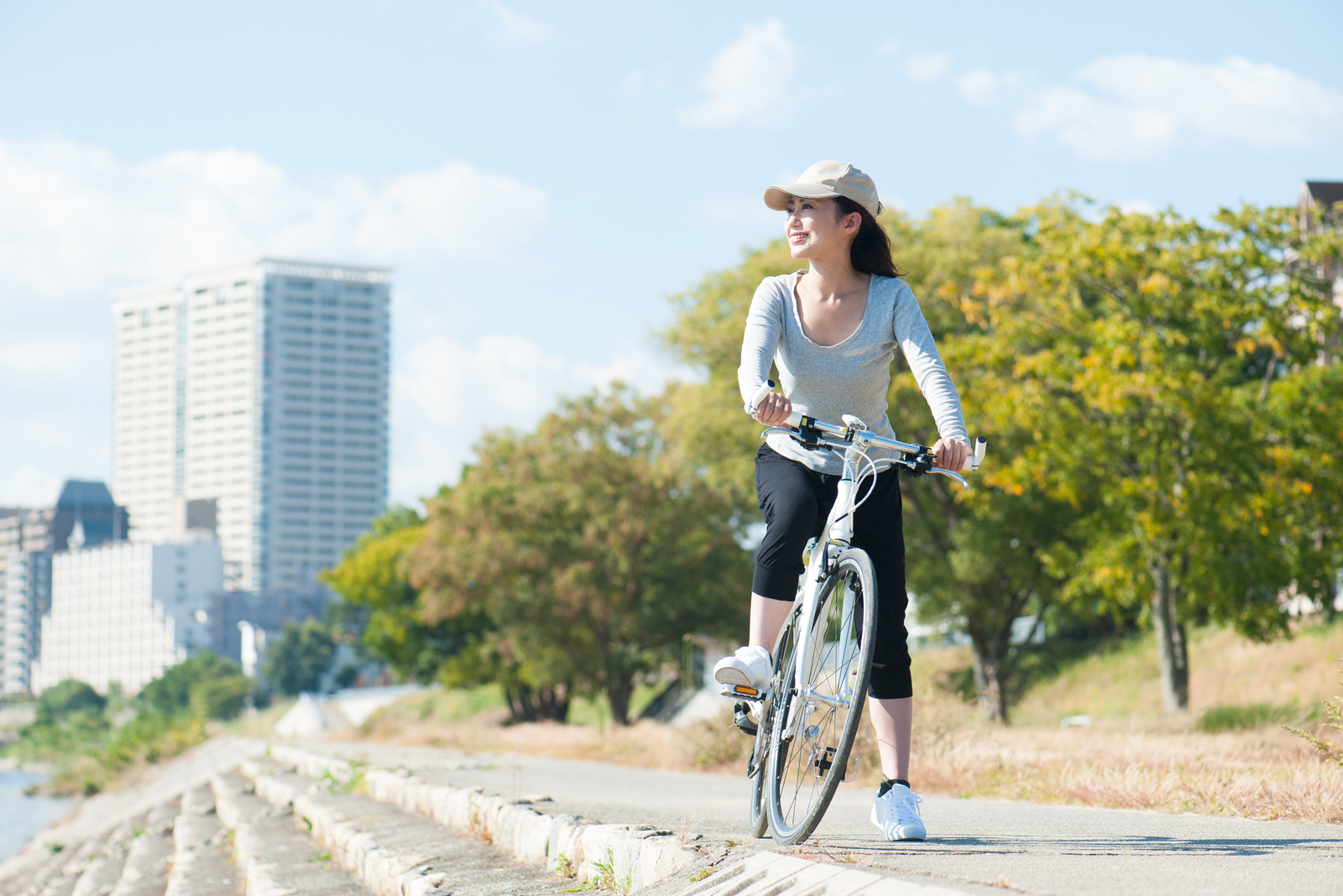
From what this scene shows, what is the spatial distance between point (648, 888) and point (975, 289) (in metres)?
16.4

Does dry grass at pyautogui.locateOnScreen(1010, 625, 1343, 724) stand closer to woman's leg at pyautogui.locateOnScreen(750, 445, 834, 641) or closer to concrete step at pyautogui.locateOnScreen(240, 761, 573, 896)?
concrete step at pyautogui.locateOnScreen(240, 761, 573, 896)

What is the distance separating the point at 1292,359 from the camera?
17.4m

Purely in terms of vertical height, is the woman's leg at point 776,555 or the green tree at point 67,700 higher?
the woman's leg at point 776,555

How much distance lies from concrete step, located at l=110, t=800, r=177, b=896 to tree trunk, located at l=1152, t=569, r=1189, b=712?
13.8 meters

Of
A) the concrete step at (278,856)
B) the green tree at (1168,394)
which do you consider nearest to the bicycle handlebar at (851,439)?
the concrete step at (278,856)

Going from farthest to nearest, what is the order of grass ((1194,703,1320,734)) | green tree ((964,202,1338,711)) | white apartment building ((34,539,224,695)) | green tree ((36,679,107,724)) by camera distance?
white apartment building ((34,539,224,695)) → green tree ((36,679,107,724)) → green tree ((964,202,1338,711)) → grass ((1194,703,1320,734))

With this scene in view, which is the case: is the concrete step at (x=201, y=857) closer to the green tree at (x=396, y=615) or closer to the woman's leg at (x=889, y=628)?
the woman's leg at (x=889, y=628)

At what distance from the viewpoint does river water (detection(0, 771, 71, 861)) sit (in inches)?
1019

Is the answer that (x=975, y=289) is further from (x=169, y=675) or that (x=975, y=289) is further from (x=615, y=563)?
(x=169, y=675)

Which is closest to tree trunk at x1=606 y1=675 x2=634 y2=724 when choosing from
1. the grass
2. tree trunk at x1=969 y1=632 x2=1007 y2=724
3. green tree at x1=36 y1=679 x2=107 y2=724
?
tree trunk at x1=969 y1=632 x2=1007 y2=724

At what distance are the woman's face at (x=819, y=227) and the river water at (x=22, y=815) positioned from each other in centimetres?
2325

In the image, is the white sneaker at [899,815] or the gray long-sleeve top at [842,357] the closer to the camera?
the white sneaker at [899,815]

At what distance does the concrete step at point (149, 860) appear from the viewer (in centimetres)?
741

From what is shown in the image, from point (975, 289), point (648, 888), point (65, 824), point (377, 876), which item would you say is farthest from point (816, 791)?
point (65, 824)
